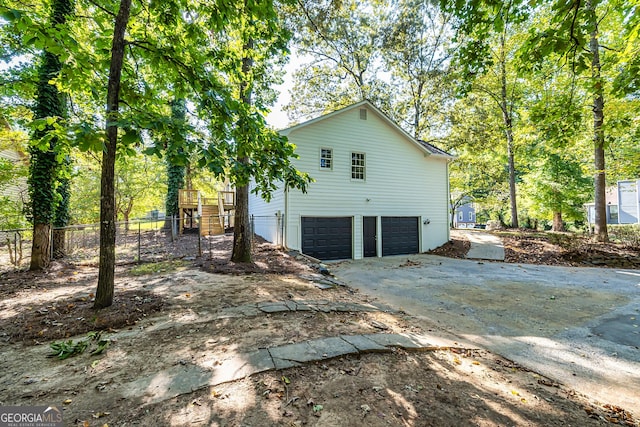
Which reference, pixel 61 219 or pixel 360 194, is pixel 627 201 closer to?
pixel 360 194

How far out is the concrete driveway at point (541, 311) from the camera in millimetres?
3287

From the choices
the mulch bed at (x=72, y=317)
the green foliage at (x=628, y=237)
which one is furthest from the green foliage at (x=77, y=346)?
the green foliage at (x=628, y=237)

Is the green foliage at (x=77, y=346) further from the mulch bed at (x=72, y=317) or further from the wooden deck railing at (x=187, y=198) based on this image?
the wooden deck railing at (x=187, y=198)

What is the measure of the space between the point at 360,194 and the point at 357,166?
1280 millimetres

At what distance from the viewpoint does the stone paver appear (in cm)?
238

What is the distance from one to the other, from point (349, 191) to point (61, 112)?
9629mm

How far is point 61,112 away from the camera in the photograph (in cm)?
734

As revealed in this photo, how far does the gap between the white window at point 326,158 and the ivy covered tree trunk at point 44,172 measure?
820 centimetres

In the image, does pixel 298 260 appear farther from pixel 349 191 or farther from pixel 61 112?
pixel 61 112

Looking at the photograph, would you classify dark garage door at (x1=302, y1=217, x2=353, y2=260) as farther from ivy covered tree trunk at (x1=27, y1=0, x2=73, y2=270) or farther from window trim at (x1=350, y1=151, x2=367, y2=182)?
ivy covered tree trunk at (x1=27, y1=0, x2=73, y2=270)

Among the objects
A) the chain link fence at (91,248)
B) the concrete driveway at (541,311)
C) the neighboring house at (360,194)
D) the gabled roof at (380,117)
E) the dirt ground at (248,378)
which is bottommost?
the concrete driveway at (541,311)

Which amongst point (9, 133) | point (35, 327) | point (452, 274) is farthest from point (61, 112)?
point (452, 274)

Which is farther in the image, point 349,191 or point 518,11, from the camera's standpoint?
point 349,191

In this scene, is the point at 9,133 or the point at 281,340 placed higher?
the point at 9,133
